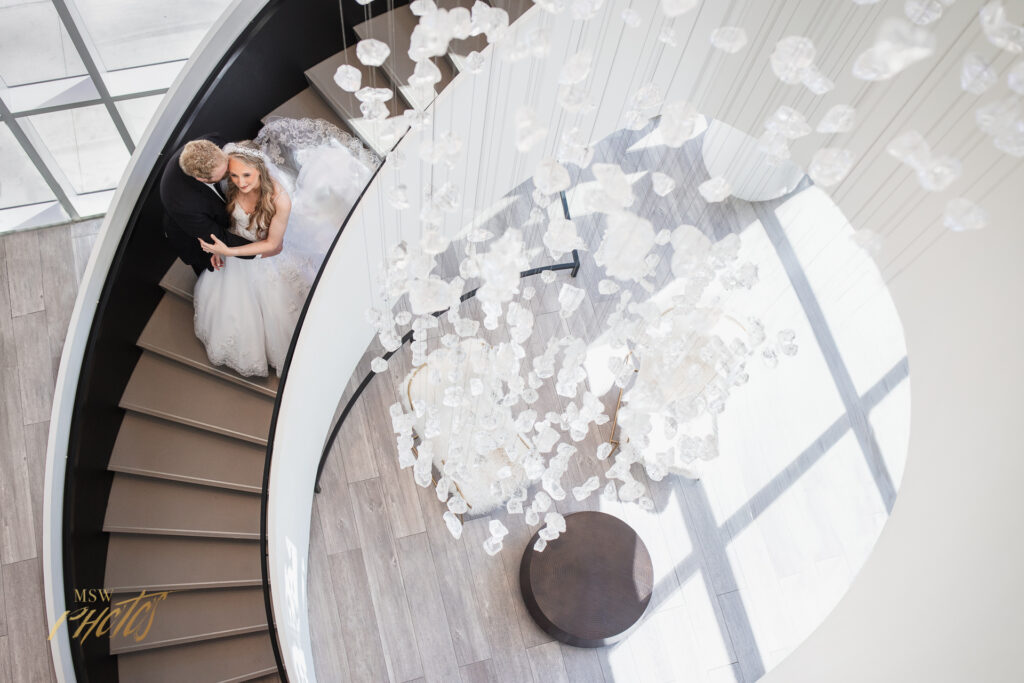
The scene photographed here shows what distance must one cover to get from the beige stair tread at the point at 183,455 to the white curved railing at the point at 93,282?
0.48m

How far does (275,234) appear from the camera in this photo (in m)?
4.49

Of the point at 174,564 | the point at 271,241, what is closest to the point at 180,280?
the point at 271,241

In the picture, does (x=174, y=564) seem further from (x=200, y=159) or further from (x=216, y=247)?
(x=200, y=159)

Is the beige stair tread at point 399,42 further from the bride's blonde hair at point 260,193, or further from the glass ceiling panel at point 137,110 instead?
the glass ceiling panel at point 137,110

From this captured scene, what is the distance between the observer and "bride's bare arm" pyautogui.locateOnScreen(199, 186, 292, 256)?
4.44 m

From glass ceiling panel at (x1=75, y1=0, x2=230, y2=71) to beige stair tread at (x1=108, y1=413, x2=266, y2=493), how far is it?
2763 mm

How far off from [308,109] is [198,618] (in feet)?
10.9

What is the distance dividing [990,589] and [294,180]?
431cm

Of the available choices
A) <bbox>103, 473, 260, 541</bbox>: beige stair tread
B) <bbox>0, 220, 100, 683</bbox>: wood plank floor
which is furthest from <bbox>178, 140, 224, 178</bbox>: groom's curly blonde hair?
<bbox>0, 220, 100, 683</bbox>: wood plank floor

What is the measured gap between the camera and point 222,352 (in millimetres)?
4832

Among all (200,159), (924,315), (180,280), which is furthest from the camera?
(180,280)

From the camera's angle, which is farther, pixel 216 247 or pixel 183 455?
pixel 183 455

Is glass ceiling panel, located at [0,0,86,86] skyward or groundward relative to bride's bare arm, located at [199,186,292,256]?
skyward

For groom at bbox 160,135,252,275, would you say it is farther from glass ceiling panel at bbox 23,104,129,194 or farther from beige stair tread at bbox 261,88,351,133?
glass ceiling panel at bbox 23,104,129,194
